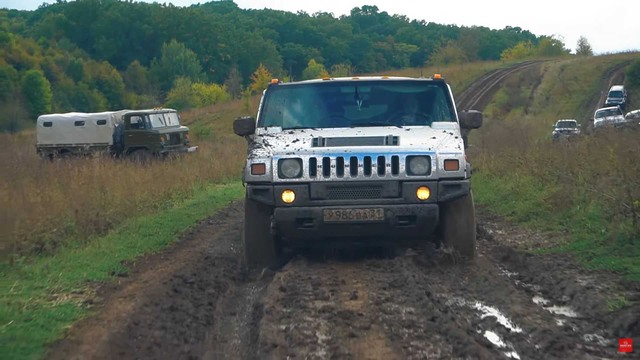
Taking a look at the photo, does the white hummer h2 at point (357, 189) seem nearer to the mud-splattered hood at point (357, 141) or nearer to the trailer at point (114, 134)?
the mud-splattered hood at point (357, 141)

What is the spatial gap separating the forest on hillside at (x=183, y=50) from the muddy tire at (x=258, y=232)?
138ft

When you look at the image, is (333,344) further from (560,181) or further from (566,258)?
(560,181)

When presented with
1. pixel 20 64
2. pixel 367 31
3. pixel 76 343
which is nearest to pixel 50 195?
pixel 76 343

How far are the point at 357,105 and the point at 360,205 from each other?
6.01 feet

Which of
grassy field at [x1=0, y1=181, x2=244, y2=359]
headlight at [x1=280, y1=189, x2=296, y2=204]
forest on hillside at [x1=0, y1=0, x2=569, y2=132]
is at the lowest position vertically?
grassy field at [x1=0, y1=181, x2=244, y2=359]

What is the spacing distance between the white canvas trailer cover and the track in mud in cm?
2054

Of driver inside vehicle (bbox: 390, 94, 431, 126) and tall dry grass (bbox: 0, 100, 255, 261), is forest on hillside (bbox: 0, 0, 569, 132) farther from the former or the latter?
driver inside vehicle (bbox: 390, 94, 431, 126)

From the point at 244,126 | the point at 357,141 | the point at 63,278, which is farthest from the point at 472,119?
the point at 63,278

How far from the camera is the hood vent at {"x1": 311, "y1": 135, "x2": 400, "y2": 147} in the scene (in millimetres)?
8391

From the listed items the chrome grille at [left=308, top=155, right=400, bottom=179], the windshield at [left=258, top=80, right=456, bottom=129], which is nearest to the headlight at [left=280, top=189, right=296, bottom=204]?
the chrome grille at [left=308, top=155, right=400, bottom=179]

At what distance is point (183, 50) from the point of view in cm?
8838

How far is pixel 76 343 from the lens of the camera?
6.09 m

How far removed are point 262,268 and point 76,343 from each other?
3.08m

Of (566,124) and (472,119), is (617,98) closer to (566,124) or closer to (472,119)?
(566,124)
